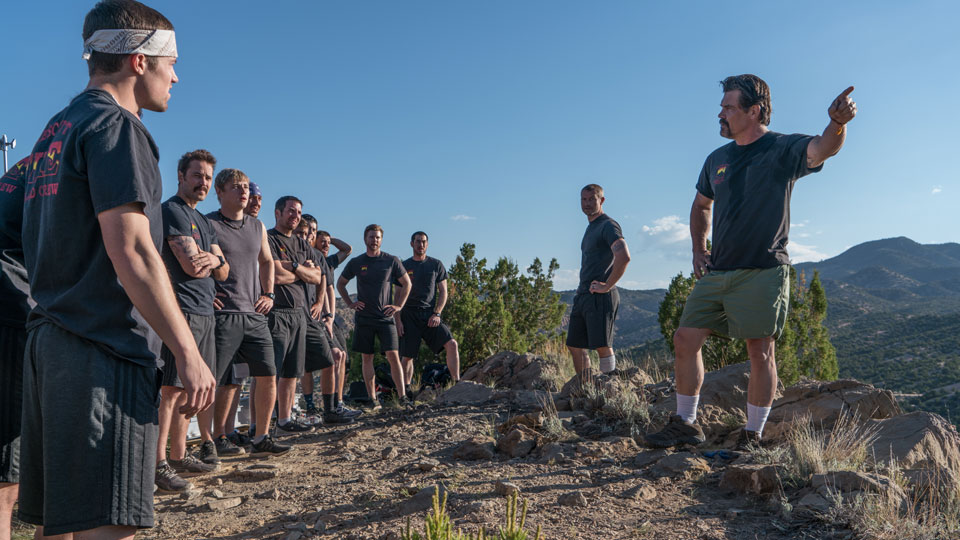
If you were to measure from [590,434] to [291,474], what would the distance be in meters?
2.11

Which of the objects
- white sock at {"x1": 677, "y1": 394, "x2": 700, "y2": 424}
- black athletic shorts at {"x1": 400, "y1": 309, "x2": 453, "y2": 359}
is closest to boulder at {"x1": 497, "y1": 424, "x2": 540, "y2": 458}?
white sock at {"x1": 677, "y1": 394, "x2": 700, "y2": 424}

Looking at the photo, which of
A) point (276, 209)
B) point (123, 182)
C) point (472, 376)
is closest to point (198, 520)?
point (123, 182)

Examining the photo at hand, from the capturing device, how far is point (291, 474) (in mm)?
4215

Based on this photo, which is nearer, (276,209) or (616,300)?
(276,209)

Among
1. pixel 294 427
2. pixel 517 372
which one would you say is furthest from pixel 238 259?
pixel 517 372

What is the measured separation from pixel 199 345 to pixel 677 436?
10.0ft

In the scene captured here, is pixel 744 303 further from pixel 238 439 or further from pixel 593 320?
pixel 238 439

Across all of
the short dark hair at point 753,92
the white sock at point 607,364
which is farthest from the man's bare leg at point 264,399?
the short dark hair at point 753,92

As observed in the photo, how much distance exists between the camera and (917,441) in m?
3.55

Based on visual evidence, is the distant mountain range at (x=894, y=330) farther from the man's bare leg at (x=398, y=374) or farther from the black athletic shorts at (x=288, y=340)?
the black athletic shorts at (x=288, y=340)

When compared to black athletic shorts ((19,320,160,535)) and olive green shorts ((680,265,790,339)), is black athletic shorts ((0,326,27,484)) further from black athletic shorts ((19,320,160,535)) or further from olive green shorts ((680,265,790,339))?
A: olive green shorts ((680,265,790,339))

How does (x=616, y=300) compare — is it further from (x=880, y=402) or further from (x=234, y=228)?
(x=234, y=228)

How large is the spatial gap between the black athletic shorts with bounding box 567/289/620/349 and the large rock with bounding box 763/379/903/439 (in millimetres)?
1676

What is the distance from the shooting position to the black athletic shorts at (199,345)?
150 inches
